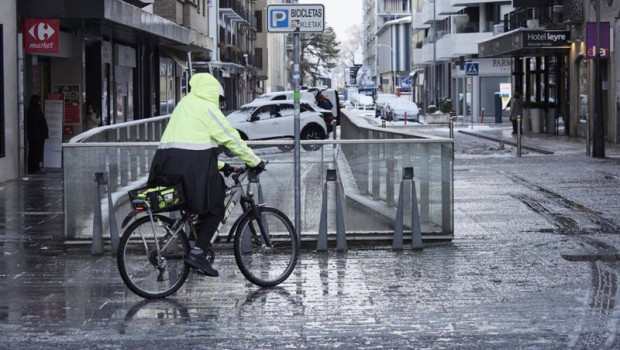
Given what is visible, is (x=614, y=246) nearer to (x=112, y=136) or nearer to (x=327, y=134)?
(x=112, y=136)

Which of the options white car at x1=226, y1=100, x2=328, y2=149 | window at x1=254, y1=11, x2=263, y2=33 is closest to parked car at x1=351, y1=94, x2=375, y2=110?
window at x1=254, y1=11, x2=263, y2=33

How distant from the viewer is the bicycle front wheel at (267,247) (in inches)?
399

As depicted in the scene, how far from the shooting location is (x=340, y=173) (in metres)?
12.9

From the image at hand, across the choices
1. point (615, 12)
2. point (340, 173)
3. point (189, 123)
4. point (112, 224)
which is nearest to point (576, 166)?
point (615, 12)

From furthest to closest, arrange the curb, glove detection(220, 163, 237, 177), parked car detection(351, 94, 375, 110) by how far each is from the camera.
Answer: parked car detection(351, 94, 375, 110) → the curb → glove detection(220, 163, 237, 177)

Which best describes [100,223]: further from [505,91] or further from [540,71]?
[505,91]

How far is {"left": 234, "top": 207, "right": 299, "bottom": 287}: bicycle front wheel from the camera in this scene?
10.1m

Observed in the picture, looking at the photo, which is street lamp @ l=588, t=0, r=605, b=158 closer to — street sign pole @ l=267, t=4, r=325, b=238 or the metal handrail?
the metal handrail

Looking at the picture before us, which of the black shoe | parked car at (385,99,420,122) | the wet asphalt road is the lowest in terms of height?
the wet asphalt road

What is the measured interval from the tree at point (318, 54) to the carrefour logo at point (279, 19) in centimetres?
12839

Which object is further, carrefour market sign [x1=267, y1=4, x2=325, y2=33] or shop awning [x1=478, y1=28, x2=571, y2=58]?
shop awning [x1=478, y1=28, x2=571, y2=58]

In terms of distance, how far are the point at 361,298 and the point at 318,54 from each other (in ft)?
442

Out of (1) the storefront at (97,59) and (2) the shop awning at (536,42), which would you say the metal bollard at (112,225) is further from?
(2) the shop awning at (536,42)

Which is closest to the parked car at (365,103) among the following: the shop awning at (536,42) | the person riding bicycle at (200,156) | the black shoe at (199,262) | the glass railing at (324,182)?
the shop awning at (536,42)
